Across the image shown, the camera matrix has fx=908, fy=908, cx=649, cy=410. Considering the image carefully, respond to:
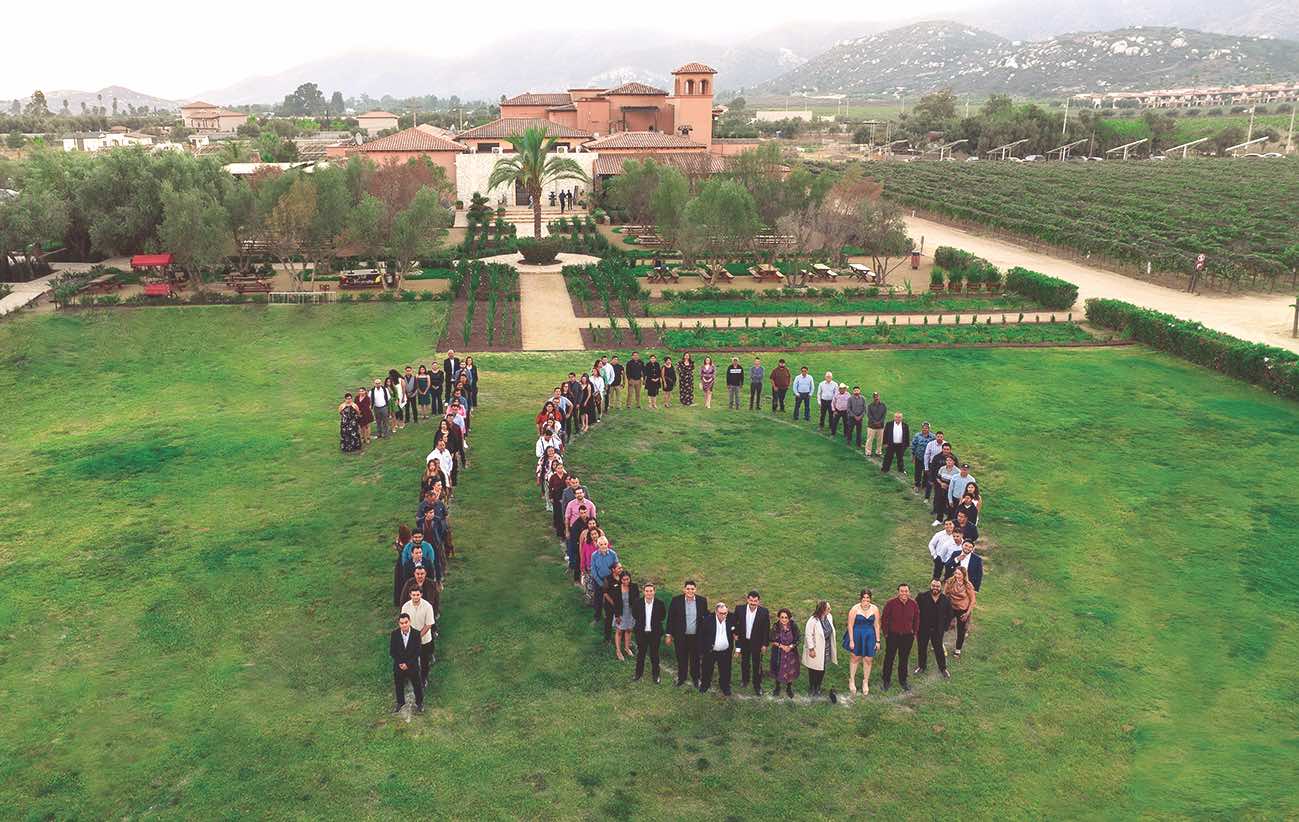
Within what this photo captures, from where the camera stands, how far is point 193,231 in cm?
3116

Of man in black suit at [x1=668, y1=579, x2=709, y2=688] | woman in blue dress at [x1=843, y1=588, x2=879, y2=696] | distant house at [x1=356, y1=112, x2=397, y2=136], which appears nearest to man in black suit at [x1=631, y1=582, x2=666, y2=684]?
man in black suit at [x1=668, y1=579, x2=709, y2=688]

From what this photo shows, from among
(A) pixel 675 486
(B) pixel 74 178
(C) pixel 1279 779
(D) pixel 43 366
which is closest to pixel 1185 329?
(A) pixel 675 486

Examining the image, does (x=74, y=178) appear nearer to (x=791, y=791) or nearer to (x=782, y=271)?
(x=782, y=271)

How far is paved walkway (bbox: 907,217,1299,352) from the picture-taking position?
98.7 ft

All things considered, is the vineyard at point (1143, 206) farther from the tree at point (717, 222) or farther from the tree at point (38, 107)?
the tree at point (38, 107)

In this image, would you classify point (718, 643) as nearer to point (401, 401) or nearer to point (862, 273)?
point (401, 401)

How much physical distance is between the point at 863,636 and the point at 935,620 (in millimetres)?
1042

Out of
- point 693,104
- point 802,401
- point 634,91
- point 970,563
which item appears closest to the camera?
point 970,563

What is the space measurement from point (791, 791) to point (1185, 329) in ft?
75.3

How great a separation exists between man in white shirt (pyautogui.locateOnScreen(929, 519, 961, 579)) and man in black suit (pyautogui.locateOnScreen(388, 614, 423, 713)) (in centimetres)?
719

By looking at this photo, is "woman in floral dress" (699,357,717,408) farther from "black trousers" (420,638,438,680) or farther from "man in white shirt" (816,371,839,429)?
"black trousers" (420,638,438,680)

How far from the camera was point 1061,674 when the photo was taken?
37.8 ft

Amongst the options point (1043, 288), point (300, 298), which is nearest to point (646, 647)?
point (300, 298)

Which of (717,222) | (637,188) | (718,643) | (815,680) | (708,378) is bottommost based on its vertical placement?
(815,680)
